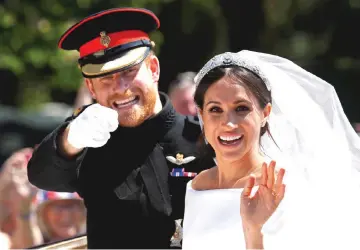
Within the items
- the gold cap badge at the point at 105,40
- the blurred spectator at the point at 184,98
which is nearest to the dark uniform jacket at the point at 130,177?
the gold cap badge at the point at 105,40

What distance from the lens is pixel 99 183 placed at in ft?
10.8

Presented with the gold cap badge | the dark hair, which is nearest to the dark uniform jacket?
the gold cap badge

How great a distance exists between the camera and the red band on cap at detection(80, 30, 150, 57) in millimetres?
3316

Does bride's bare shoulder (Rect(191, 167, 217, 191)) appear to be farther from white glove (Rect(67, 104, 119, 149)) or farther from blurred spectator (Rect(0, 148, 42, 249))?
blurred spectator (Rect(0, 148, 42, 249))

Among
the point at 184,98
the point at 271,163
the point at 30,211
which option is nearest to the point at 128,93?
the point at 271,163

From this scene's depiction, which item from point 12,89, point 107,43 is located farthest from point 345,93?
point 107,43

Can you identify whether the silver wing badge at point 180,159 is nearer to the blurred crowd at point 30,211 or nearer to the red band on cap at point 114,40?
the red band on cap at point 114,40

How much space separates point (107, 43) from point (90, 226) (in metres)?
0.74

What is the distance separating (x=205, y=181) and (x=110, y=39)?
32.0 inches

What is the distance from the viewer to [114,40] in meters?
3.33

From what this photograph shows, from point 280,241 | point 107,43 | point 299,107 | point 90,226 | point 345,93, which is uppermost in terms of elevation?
point 345,93

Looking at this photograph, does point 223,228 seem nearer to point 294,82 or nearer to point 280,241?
point 280,241

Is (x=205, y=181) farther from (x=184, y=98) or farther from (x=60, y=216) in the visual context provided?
(x=184, y=98)

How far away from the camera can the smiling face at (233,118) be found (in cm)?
264
